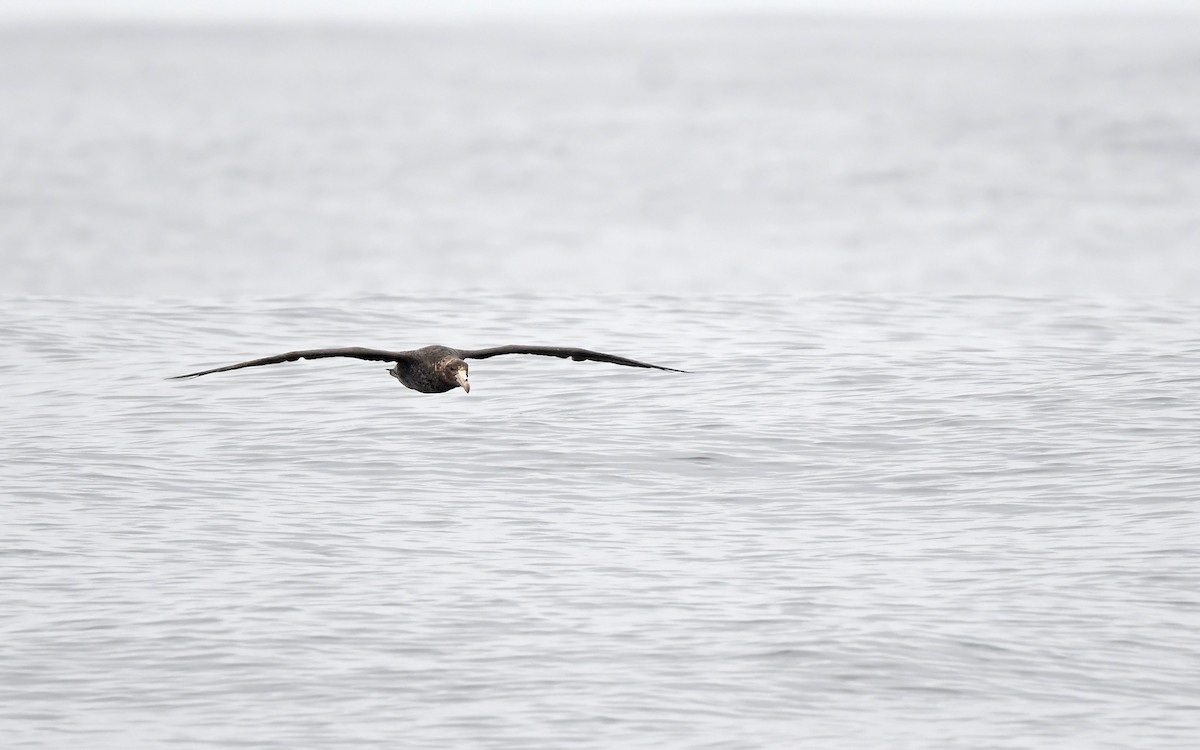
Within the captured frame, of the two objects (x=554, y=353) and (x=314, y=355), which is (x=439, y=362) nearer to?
(x=554, y=353)

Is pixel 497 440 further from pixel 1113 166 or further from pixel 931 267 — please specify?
pixel 1113 166

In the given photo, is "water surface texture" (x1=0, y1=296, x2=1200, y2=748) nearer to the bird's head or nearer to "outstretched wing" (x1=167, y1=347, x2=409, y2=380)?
the bird's head

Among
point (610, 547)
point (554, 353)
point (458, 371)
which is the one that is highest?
point (554, 353)

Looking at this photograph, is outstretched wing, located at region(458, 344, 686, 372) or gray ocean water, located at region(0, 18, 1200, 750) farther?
outstretched wing, located at region(458, 344, 686, 372)

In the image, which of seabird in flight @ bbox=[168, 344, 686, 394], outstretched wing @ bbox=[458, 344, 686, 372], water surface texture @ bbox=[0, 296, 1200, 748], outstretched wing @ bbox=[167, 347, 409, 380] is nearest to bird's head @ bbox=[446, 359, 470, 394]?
seabird in flight @ bbox=[168, 344, 686, 394]

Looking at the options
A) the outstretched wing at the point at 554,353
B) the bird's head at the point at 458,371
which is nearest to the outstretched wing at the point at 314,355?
the bird's head at the point at 458,371

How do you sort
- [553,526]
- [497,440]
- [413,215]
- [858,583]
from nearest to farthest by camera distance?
[858,583], [553,526], [497,440], [413,215]

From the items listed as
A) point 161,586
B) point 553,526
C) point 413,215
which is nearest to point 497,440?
point 553,526

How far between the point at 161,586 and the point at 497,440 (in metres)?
5.41

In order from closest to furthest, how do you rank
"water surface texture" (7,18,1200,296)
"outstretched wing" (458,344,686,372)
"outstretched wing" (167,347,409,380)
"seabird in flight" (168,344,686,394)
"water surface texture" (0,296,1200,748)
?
"water surface texture" (0,296,1200,748) < "outstretched wing" (167,347,409,380) < "outstretched wing" (458,344,686,372) < "seabird in flight" (168,344,686,394) < "water surface texture" (7,18,1200,296)

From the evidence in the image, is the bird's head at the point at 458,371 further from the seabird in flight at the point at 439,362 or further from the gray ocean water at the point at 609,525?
the gray ocean water at the point at 609,525

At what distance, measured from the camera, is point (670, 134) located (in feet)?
436

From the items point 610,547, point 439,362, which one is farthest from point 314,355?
point 610,547

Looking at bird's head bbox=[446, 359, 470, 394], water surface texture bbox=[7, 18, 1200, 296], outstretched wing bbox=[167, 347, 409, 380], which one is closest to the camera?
outstretched wing bbox=[167, 347, 409, 380]
